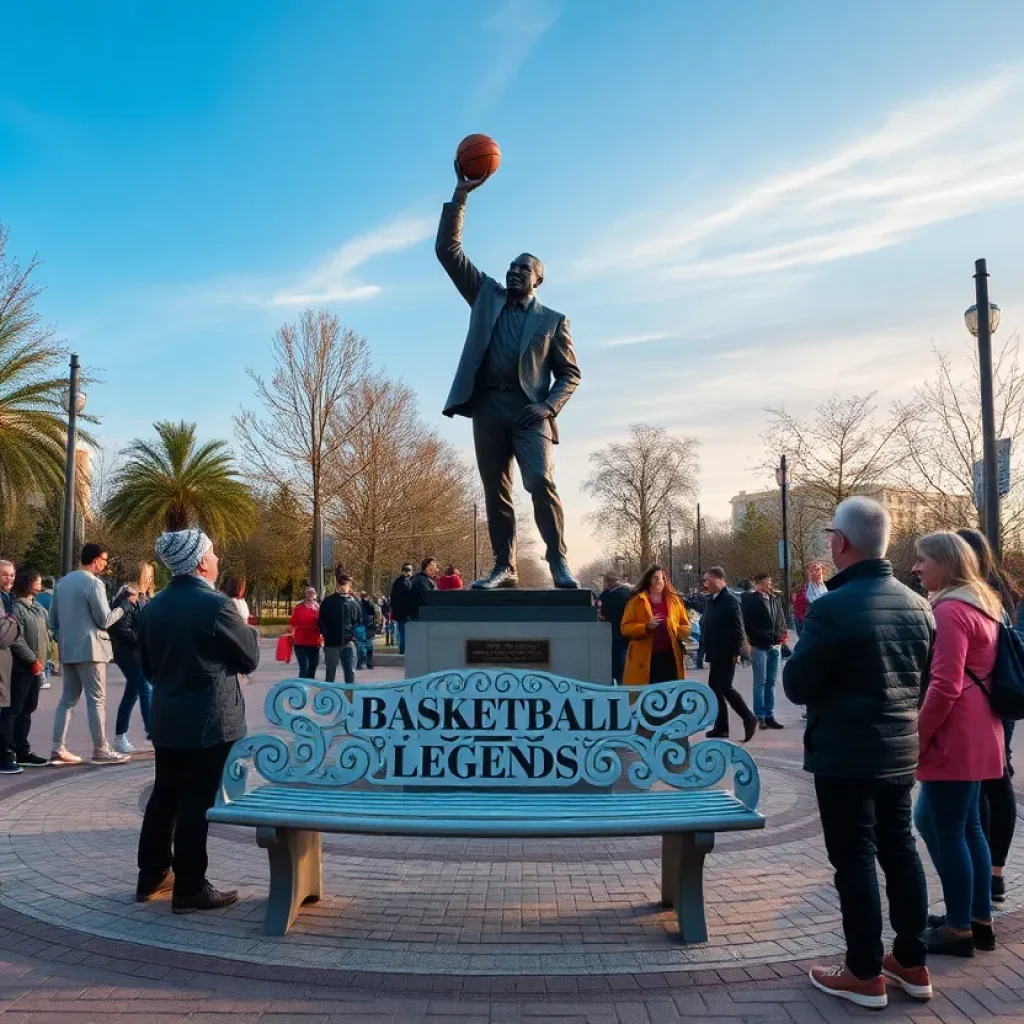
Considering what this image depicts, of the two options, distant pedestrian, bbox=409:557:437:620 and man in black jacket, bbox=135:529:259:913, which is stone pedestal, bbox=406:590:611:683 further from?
distant pedestrian, bbox=409:557:437:620

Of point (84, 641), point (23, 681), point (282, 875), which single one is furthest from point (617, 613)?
point (282, 875)

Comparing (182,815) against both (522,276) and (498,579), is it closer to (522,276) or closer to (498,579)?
(498,579)

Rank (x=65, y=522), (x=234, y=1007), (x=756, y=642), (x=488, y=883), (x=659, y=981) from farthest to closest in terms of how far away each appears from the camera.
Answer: (x=65, y=522) < (x=756, y=642) < (x=488, y=883) < (x=659, y=981) < (x=234, y=1007)

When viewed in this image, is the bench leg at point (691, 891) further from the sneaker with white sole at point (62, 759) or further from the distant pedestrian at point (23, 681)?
the sneaker with white sole at point (62, 759)

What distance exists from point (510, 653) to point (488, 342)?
2202 millimetres

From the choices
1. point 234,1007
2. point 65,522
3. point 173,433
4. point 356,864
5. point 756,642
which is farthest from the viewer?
point 173,433

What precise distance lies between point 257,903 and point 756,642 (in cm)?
682

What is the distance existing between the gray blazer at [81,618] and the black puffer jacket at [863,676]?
6.28m

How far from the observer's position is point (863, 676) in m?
3.22

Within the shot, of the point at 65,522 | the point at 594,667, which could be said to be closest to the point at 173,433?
the point at 65,522

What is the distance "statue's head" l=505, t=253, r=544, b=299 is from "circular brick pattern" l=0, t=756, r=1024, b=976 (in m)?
3.74

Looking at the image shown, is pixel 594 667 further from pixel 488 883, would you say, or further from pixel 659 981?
pixel 659 981

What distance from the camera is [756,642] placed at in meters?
9.92

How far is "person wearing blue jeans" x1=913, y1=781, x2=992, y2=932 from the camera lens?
143 inches
